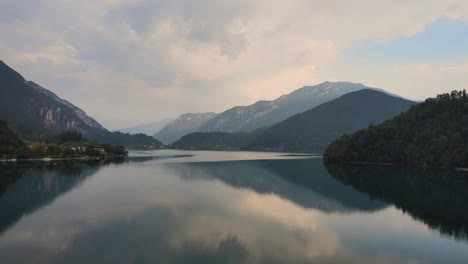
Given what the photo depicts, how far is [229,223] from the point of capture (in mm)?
39594

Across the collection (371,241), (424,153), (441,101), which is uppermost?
(441,101)

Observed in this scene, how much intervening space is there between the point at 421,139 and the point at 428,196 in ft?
230

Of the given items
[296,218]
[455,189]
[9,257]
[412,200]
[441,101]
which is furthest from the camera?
[441,101]

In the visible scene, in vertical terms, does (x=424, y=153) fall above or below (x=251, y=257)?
above

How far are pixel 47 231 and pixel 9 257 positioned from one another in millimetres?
8476

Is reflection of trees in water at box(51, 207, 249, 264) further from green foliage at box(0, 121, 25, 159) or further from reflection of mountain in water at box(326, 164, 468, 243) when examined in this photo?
green foliage at box(0, 121, 25, 159)

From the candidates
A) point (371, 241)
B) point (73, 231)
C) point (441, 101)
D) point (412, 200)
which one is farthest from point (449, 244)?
point (441, 101)

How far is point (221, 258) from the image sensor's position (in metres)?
27.0

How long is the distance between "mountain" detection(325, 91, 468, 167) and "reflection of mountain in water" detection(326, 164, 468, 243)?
2974 cm

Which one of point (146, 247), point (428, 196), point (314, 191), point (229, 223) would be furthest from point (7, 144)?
point (428, 196)

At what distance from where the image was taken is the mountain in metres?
107

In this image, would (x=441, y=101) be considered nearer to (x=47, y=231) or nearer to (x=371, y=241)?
(x=371, y=241)

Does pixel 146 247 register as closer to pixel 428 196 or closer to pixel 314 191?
pixel 314 191

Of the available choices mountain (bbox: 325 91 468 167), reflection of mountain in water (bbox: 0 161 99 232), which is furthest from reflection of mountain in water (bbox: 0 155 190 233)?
mountain (bbox: 325 91 468 167)
